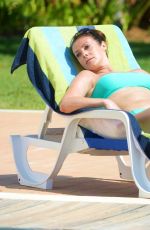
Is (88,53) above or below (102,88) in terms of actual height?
above

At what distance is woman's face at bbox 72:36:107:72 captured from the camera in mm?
8094

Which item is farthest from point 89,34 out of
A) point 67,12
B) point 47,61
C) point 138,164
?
point 67,12

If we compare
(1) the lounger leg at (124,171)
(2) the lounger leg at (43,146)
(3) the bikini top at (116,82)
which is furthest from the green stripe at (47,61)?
(1) the lounger leg at (124,171)

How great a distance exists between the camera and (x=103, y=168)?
357 inches

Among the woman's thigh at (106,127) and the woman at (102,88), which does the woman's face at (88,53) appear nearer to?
the woman at (102,88)

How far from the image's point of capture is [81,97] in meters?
7.66

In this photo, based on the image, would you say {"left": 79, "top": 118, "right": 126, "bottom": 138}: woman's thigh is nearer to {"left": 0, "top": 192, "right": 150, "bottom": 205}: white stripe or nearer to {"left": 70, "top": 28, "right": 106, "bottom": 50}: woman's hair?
{"left": 0, "top": 192, "right": 150, "bottom": 205}: white stripe

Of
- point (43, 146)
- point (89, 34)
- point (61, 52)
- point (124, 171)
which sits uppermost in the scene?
point (89, 34)

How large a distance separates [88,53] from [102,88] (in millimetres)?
375

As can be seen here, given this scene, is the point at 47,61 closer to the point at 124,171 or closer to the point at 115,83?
the point at 115,83

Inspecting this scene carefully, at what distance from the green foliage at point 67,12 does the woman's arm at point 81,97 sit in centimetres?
1747

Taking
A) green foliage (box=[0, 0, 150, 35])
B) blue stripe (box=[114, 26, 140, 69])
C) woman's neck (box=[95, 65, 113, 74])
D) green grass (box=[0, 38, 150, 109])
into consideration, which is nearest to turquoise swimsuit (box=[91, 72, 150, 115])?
woman's neck (box=[95, 65, 113, 74])

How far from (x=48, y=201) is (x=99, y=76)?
1.44 meters

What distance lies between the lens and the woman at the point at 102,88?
7531 millimetres
